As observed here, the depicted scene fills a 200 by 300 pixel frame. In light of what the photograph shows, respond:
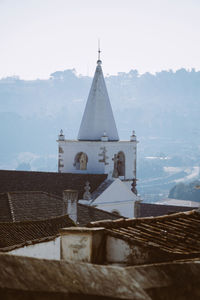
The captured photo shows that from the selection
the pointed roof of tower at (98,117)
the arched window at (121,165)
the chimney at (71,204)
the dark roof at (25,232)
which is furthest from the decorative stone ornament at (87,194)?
the dark roof at (25,232)

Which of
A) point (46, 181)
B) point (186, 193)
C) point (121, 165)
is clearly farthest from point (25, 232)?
point (186, 193)

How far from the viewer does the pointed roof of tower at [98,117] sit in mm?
42906

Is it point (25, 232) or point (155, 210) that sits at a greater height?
point (155, 210)

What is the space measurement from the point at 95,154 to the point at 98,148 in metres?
0.39

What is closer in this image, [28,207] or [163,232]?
[163,232]

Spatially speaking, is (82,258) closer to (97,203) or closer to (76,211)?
(76,211)

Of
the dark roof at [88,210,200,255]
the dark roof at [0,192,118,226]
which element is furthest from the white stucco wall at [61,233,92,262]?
the dark roof at [0,192,118,226]

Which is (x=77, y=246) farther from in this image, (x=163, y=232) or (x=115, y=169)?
(x=115, y=169)

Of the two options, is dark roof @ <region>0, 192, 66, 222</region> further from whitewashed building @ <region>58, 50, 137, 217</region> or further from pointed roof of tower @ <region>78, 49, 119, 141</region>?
pointed roof of tower @ <region>78, 49, 119, 141</region>

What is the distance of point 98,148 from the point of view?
40.6 m

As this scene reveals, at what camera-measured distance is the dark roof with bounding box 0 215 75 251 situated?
17516 mm

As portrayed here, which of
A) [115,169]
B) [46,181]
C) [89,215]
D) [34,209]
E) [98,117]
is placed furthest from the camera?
[98,117]

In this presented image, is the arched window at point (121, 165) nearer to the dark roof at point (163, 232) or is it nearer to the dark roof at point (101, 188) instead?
the dark roof at point (101, 188)

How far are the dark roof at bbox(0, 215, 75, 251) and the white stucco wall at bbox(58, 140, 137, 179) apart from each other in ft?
64.1
